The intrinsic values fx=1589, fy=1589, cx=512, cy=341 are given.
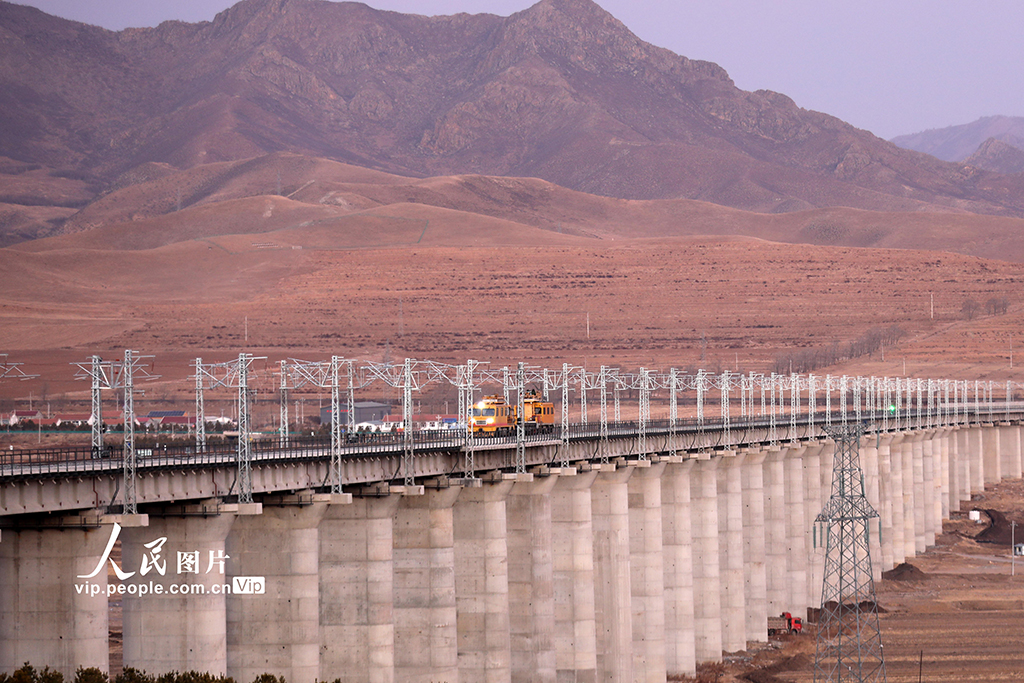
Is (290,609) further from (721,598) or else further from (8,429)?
(8,429)

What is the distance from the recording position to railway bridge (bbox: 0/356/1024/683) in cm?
4634

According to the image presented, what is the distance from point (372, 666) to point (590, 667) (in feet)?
56.2

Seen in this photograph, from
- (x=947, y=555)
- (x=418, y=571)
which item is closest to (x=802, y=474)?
(x=947, y=555)

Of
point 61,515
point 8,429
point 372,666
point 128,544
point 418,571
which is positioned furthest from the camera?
point 8,429

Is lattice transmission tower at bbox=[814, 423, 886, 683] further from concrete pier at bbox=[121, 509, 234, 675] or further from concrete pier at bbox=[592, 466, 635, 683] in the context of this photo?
concrete pier at bbox=[121, 509, 234, 675]

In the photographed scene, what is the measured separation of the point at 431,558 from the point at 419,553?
57 cm

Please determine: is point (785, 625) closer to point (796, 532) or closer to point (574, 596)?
point (796, 532)

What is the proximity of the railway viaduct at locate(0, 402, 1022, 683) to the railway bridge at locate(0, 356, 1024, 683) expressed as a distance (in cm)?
8

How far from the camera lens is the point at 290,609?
184 ft

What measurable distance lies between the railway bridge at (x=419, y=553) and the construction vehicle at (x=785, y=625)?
123 cm

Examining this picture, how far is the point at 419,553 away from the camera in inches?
2584

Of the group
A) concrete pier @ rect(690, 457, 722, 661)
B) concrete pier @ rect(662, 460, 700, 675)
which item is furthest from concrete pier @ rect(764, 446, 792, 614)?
concrete pier @ rect(662, 460, 700, 675)

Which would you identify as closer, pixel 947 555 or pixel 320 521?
pixel 320 521

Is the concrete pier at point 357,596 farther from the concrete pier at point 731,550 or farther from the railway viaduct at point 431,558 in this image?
the concrete pier at point 731,550
